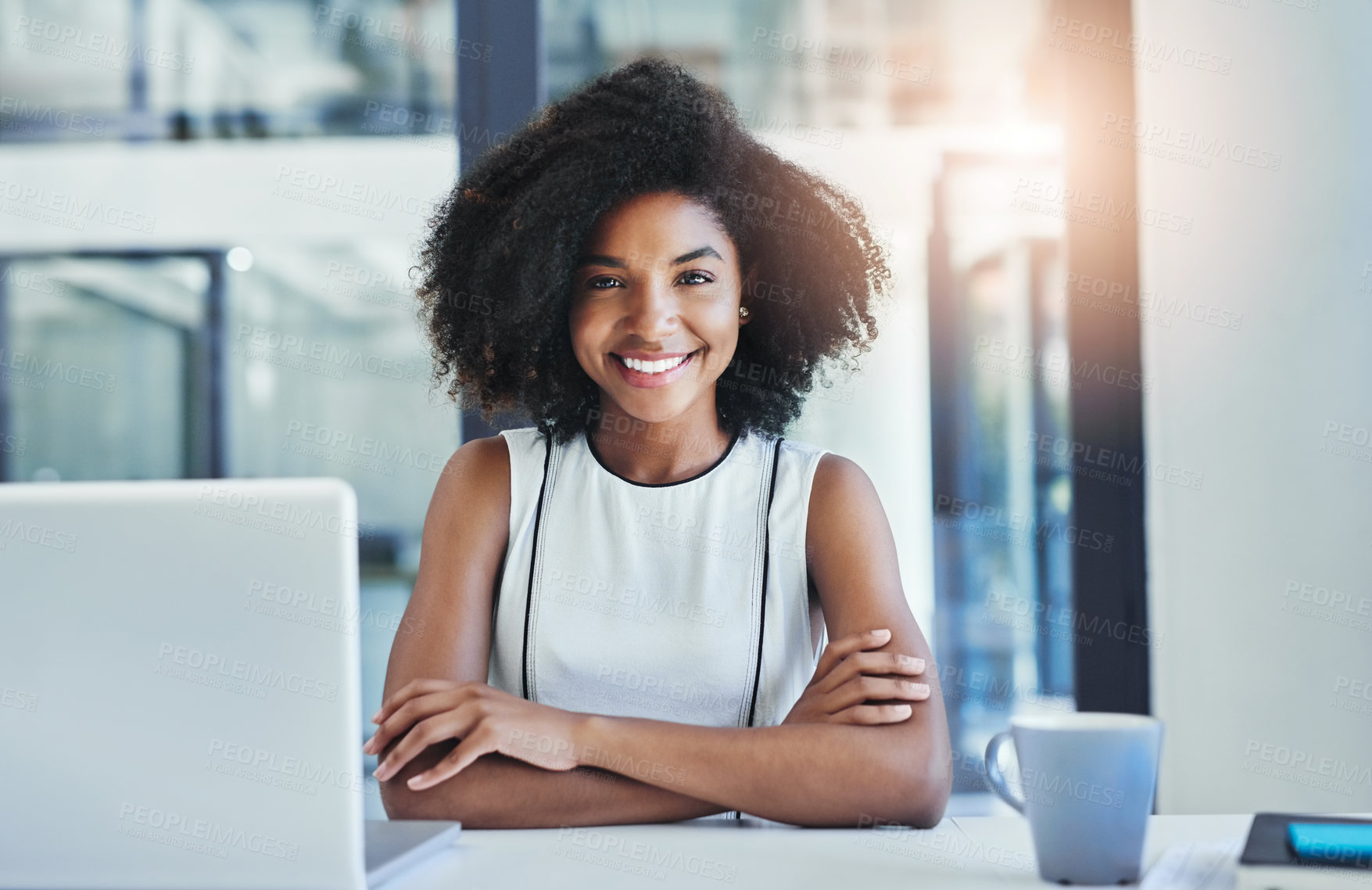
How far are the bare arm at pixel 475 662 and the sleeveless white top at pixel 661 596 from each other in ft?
0.14

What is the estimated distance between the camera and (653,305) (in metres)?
1.48

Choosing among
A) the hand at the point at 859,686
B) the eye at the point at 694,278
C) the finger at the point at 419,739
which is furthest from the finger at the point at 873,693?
the eye at the point at 694,278

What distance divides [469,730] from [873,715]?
1.41 ft

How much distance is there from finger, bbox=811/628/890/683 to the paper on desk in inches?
17.2

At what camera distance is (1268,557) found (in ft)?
7.31

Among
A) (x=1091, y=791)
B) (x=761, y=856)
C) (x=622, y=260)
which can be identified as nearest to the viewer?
(x=1091, y=791)

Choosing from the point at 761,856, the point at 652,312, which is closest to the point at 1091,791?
the point at 761,856

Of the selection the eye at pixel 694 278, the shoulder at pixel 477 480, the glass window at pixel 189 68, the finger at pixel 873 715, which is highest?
the glass window at pixel 189 68

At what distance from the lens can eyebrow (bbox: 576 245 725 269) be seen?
150cm

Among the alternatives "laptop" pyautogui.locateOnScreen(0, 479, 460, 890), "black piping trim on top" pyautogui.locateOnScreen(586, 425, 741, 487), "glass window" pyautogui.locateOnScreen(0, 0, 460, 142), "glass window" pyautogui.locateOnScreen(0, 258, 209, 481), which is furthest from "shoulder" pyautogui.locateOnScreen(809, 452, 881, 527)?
"glass window" pyautogui.locateOnScreen(0, 258, 209, 481)

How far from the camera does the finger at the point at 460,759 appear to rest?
1103mm

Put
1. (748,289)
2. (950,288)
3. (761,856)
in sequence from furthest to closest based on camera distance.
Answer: (950,288) < (748,289) < (761,856)

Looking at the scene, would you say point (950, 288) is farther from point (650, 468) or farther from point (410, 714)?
point (410, 714)

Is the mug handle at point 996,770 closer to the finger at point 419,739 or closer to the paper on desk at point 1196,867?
the paper on desk at point 1196,867
